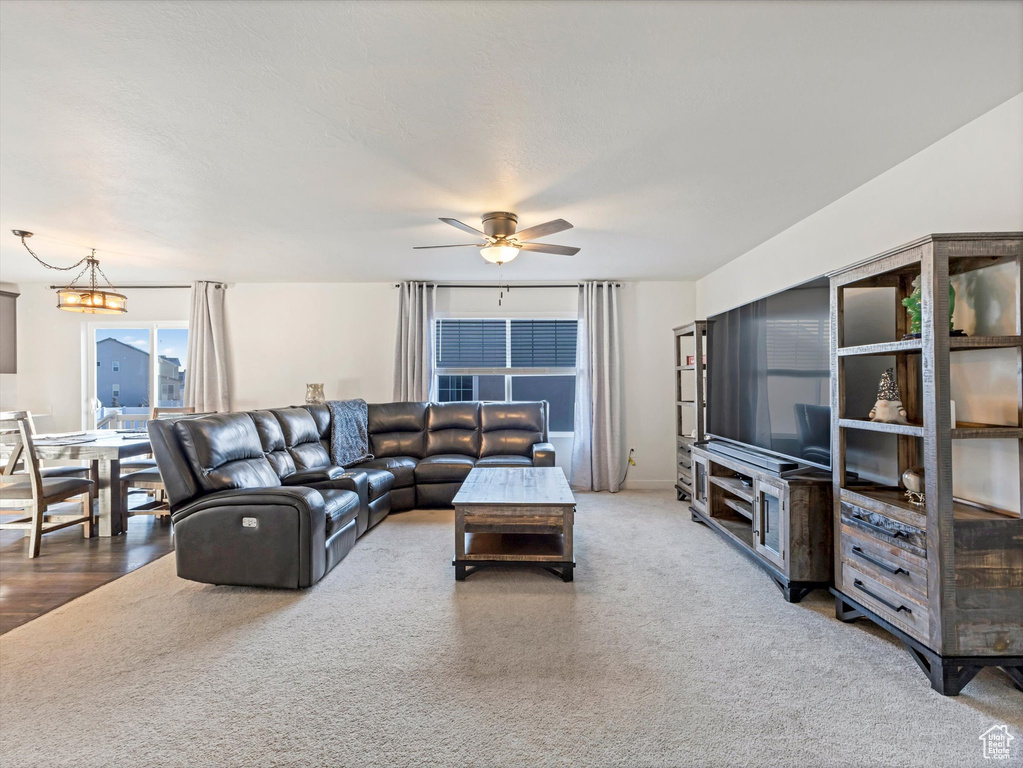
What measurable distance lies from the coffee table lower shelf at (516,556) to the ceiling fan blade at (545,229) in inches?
76.8

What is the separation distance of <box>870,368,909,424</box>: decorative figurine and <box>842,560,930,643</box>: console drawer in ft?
2.40

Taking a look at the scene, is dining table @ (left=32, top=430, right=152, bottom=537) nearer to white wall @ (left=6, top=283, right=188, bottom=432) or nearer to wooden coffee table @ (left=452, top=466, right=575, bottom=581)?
white wall @ (left=6, top=283, right=188, bottom=432)

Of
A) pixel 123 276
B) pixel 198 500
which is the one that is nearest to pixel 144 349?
pixel 123 276

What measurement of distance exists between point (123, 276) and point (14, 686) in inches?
195

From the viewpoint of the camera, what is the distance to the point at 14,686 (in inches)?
77.8

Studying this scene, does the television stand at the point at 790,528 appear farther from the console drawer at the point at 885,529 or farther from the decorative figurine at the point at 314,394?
the decorative figurine at the point at 314,394

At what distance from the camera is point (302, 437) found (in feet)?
13.8

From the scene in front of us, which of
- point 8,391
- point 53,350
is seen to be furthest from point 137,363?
point 8,391

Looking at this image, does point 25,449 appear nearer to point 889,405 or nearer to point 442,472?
point 442,472

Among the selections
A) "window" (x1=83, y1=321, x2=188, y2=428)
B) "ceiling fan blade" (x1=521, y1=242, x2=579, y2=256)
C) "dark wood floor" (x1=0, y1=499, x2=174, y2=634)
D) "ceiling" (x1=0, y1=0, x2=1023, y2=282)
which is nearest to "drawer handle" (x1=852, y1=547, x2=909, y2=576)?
"ceiling" (x1=0, y1=0, x2=1023, y2=282)

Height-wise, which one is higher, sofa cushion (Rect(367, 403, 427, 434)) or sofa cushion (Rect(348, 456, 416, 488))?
sofa cushion (Rect(367, 403, 427, 434))

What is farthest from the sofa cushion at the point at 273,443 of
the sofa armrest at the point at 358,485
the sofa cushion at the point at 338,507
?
the sofa cushion at the point at 338,507

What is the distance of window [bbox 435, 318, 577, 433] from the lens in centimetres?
617

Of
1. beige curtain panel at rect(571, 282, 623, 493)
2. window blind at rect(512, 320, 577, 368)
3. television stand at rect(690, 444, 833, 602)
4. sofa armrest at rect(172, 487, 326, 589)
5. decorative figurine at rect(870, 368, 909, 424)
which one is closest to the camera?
decorative figurine at rect(870, 368, 909, 424)
